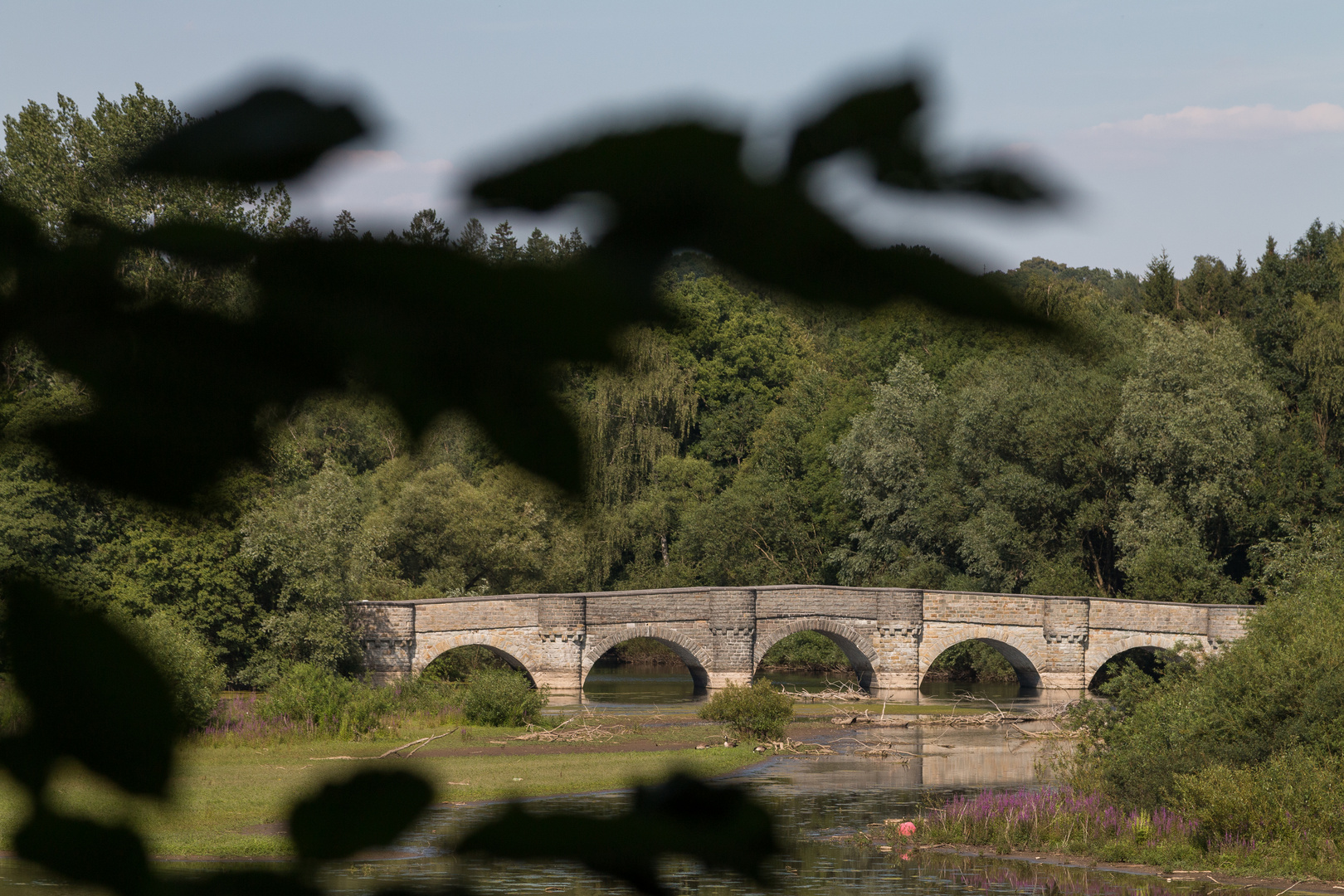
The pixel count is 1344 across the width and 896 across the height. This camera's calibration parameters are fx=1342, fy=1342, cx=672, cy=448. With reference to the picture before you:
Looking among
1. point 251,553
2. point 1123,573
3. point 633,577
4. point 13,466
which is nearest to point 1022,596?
point 1123,573

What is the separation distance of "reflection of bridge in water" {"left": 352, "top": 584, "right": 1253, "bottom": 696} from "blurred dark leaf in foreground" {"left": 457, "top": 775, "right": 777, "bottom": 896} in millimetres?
33150

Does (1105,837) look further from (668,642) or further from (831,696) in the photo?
(668,642)

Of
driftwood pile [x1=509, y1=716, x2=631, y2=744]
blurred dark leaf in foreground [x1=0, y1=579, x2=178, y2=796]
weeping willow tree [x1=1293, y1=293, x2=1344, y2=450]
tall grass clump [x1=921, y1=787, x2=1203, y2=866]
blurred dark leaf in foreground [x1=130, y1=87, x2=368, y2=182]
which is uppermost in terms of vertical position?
weeping willow tree [x1=1293, y1=293, x2=1344, y2=450]

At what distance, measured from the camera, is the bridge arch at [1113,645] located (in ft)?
119

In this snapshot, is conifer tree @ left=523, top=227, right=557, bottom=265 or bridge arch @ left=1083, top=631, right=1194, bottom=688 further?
bridge arch @ left=1083, top=631, right=1194, bottom=688

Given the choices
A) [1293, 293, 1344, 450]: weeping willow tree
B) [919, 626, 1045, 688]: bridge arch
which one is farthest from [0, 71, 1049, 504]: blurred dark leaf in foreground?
[1293, 293, 1344, 450]: weeping willow tree

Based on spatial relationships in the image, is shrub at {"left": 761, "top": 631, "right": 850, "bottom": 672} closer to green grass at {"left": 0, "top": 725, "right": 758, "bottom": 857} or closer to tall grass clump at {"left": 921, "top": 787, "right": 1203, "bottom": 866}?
green grass at {"left": 0, "top": 725, "right": 758, "bottom": 857}

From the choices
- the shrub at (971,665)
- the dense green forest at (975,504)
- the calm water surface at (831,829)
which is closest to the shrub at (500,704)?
the dense green forest at (975,504)

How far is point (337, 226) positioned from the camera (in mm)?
847

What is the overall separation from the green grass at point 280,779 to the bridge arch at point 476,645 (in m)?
8.17

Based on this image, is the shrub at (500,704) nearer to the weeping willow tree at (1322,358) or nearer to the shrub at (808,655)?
the shrub at (808,655)

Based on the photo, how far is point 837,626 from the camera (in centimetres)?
3675

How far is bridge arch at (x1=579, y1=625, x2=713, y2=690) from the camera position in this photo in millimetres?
35094

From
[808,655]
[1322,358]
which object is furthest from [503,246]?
[808,655]
